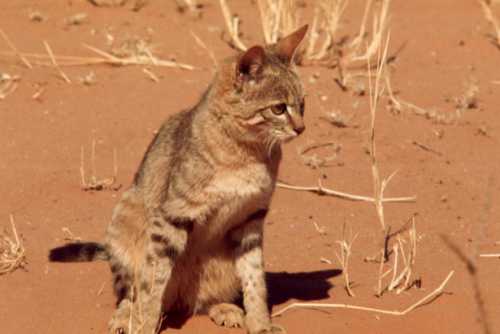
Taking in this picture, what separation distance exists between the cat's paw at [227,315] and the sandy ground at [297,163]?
0.06 metres

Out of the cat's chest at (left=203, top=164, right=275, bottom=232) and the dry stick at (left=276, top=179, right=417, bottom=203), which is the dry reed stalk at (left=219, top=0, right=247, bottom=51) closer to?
the dry stick at (left=276, top=179, right=417, bottom=203)

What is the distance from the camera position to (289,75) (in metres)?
5.00

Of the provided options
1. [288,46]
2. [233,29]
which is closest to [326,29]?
[233,29]

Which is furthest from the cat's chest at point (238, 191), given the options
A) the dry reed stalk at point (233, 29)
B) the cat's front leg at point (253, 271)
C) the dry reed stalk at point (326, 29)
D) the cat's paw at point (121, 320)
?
the dry reed stalk at point (233, 29)

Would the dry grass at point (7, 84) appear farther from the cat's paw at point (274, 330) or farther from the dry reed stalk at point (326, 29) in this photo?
the cat's paw at point (274, 330)

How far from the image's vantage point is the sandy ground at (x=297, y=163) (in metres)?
5.42

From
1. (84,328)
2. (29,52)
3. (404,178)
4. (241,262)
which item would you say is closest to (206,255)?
(241,262)

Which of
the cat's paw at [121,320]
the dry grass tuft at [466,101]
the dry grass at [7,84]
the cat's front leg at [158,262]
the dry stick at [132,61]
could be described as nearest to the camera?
the cat's front leg at [158,262]

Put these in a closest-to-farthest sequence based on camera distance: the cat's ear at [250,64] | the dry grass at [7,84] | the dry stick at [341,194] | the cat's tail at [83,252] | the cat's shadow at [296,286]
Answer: the cat's ear at [250,64], the cat's shadow at [296,286], the cat's tail at [83,252], the dry stick at [341,194], the dry grass at [7,84]

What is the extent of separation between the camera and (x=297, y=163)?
24.0 feet

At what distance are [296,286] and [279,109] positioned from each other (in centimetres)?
135

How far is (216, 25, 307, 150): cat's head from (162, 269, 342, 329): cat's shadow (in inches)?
43.1

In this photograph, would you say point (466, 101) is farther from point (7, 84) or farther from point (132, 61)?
point (7, 84)

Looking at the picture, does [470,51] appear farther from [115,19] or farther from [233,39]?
[115,19]
